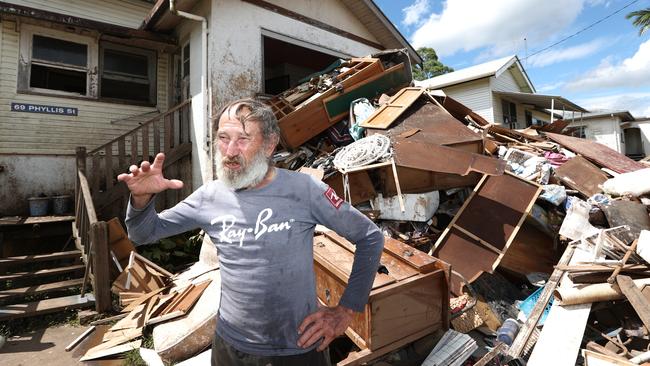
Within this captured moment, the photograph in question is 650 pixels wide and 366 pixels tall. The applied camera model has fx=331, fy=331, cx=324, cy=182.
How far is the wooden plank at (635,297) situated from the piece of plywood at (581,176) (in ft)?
8.72

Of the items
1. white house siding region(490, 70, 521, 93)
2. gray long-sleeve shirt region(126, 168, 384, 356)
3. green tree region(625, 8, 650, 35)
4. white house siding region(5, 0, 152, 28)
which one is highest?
green tree region(625, 8, 650, 35)

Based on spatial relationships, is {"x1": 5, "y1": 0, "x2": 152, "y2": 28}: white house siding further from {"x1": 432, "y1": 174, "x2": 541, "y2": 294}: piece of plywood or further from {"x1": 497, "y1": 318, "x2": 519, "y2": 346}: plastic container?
{"x1": 497, "y1": 318, "x2": 519, "y2": 346}: plastic container

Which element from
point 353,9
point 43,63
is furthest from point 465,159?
point 43,63

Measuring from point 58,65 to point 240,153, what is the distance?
29.3 ft

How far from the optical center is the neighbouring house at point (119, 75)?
7109 millimetres

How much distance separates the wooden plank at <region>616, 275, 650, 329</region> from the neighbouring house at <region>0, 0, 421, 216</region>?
6.71 meters

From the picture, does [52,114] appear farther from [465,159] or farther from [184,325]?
[465,159]

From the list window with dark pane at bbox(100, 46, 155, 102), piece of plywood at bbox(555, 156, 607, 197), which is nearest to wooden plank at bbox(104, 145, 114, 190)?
window with dark pane at bbox(100, 46, 155, 102)

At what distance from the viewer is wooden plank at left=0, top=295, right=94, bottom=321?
4.65m

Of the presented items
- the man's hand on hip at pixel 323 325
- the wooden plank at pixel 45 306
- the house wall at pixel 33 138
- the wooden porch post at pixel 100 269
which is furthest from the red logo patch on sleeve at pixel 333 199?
the house wall at pixel 33 138

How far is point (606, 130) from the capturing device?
22.9m

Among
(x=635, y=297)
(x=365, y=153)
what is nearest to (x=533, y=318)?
(x=635, y=297)

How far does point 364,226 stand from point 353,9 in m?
9.98

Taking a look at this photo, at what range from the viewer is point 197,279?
4.93 m
